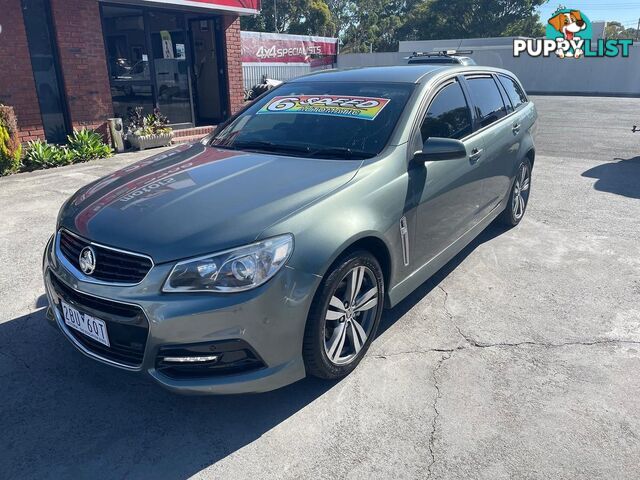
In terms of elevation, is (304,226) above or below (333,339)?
above

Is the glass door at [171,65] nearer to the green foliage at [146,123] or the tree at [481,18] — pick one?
the green foliage at [146,123]

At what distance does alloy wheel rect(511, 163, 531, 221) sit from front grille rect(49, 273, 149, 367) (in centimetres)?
427

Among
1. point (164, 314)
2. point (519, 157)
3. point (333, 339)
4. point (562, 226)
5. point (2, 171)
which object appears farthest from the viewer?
point (2, 171)

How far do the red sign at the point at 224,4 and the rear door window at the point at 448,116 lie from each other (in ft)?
25.1

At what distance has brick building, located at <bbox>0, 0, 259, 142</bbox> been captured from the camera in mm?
8633

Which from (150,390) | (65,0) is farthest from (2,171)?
(150,390)

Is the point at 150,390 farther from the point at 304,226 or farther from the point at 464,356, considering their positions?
A: the point at 464,356

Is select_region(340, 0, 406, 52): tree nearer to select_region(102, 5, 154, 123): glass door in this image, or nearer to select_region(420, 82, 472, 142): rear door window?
select_region(102, 5, 154, 123): glass door

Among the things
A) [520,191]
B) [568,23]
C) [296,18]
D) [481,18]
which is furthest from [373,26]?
[520,191]

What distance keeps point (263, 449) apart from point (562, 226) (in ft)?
15.1

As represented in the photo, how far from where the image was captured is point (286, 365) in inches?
101

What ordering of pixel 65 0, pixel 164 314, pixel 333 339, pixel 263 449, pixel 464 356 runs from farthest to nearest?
pixel 65 0 → pixel 464 356 → pixel 333 339 → pixel 263 449 → pixel 164 314

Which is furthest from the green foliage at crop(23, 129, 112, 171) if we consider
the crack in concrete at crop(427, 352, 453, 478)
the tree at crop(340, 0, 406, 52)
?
the tree at crop(340, 0, 406, 52)

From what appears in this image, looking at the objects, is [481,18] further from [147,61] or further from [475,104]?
[475,104]
